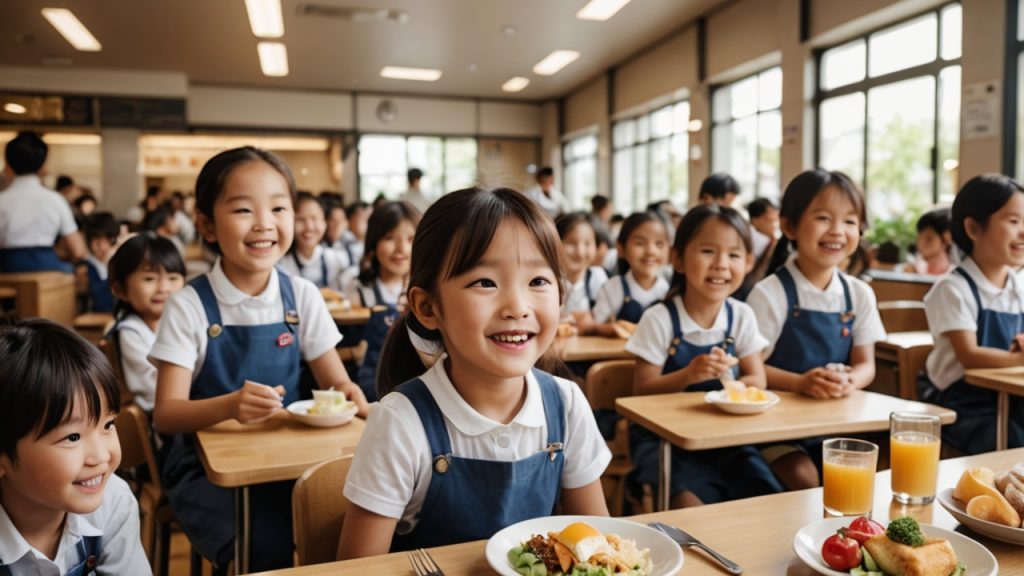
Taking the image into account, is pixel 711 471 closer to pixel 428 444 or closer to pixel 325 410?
pixel 325 410

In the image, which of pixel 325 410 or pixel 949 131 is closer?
pixel 325 410

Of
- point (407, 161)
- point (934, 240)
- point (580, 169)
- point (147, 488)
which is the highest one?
point (407, 161)

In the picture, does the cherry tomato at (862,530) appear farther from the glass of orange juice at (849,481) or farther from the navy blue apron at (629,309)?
the navy blue apron at (629,309)

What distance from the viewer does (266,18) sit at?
26.6 feet

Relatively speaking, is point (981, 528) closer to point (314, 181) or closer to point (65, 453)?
point (65, 453)

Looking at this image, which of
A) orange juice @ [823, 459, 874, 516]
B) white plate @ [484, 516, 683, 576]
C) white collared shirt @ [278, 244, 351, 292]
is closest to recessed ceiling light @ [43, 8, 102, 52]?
white collared shirt @ [278, 244, 351, 292]

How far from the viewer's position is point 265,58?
1007 centimetres

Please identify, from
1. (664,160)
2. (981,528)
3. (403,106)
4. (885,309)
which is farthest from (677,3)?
(981,528)

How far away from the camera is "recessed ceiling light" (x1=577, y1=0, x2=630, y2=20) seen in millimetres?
7586

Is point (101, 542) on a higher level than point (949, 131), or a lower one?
lower

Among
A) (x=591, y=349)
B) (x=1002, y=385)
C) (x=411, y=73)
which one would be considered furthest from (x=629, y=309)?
(x=411, y=73)

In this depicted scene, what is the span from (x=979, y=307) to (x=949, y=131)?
3.78m

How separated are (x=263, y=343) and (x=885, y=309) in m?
2.89

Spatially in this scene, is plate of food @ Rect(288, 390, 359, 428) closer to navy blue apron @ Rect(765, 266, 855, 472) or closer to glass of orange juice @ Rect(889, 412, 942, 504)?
glass of orange juice @ Rect(889, 412, 942, 504)
